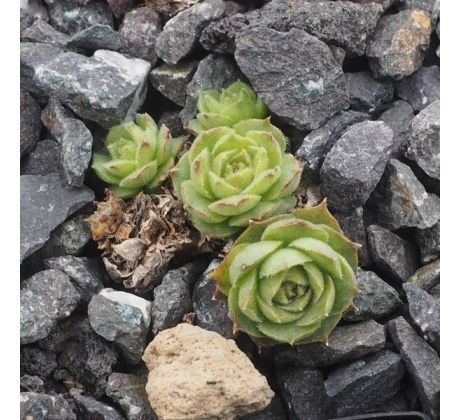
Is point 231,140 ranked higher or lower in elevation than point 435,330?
higher

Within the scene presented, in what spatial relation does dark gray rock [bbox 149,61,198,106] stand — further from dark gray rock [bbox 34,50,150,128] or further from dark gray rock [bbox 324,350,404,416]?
dark gray rock [bbox 324,350,404,416]

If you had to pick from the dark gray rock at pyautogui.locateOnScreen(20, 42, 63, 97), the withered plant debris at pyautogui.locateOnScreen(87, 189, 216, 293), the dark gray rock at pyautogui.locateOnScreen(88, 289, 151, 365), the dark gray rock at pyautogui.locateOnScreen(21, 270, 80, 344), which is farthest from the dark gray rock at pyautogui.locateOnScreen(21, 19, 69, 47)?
the dark gray rock at pyautogui.locateOnScreen(88, 289, 151, 365)

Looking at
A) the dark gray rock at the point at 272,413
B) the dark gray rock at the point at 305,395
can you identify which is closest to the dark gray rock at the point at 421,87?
the dark gray rock at the point at 305,395

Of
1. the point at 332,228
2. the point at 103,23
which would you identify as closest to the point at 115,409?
the point at 332,228

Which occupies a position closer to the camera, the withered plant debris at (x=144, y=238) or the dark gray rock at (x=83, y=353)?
the dark gray rock at (x=83, y=353)

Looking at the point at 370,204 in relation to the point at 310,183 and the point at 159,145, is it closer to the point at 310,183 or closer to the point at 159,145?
the point at 310,183

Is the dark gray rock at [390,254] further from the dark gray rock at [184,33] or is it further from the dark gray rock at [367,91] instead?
the dark gray rock at [184,33]
